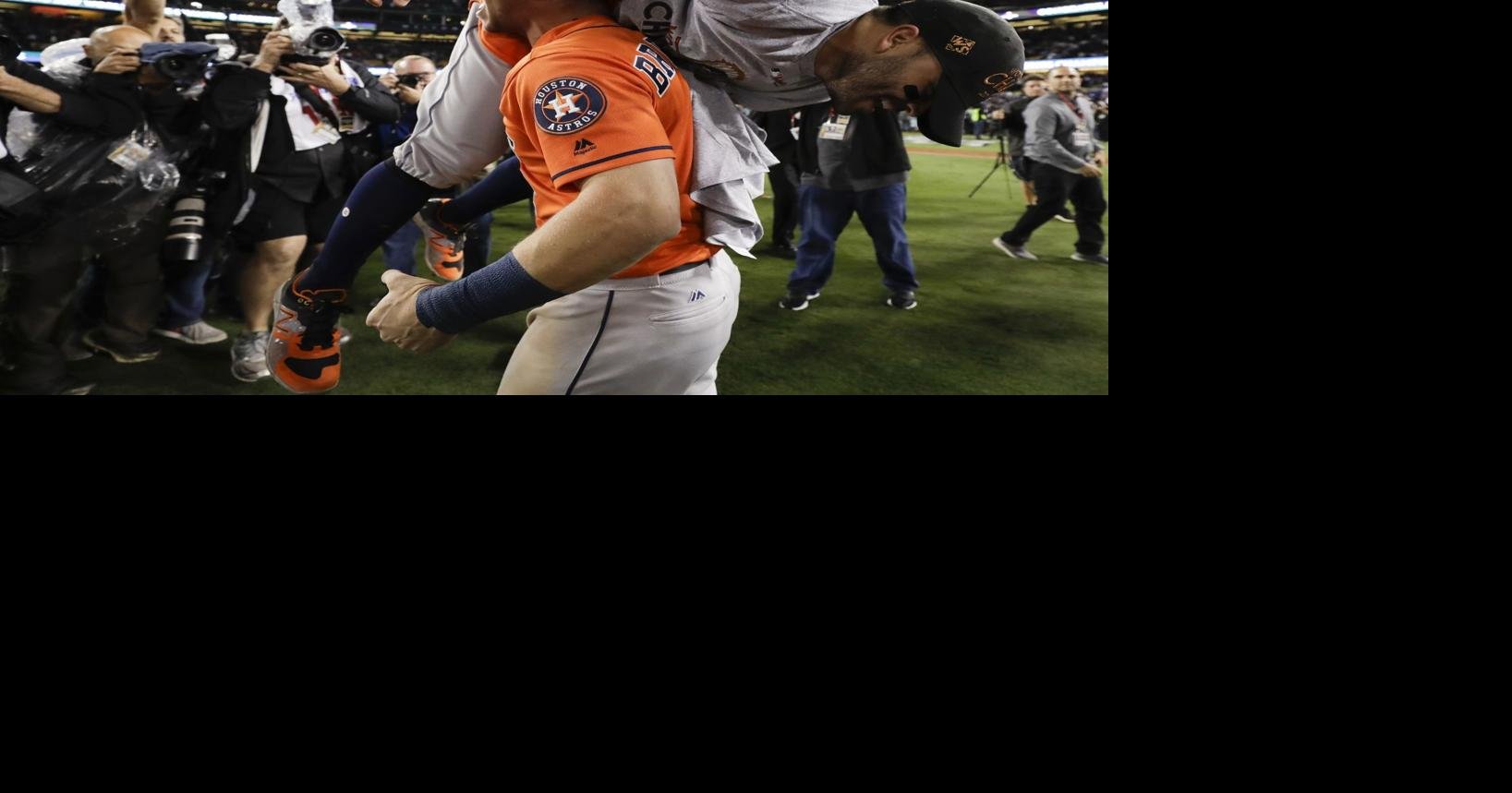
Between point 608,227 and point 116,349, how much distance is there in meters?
2.35

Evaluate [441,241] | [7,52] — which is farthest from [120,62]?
[441,241]

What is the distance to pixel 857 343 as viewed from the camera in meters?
3.29

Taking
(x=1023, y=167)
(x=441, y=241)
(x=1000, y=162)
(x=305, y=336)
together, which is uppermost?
(x=441, y=241)

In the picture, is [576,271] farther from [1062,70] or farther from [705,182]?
[1062,70]

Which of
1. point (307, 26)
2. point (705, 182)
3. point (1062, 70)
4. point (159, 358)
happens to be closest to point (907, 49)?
point (705, 182)

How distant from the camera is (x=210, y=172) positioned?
2521 mm

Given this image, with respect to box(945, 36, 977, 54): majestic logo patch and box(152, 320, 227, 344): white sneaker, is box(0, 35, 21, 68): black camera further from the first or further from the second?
box(945, 36, 977, 54): majestic logo patch

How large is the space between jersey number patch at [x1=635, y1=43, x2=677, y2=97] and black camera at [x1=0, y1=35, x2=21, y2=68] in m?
1.85

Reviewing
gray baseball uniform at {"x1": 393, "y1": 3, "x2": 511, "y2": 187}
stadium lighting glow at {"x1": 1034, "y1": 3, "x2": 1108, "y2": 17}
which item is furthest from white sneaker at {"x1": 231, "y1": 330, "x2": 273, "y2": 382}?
stadium lighting glow at {"x1": 1034, "y1": 3, "x2": 1108, "y2": 17}

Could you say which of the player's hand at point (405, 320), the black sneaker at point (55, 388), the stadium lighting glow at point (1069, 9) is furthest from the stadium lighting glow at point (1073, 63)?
the black sneaker at point (55, 388)

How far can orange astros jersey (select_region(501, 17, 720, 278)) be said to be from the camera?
923mm

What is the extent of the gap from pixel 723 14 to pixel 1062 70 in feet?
11.8

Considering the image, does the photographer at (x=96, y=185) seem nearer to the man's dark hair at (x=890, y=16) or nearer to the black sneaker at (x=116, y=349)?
the black sneaker at (x=116, y=349)

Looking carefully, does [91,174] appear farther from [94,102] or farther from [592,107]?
[592,107]
